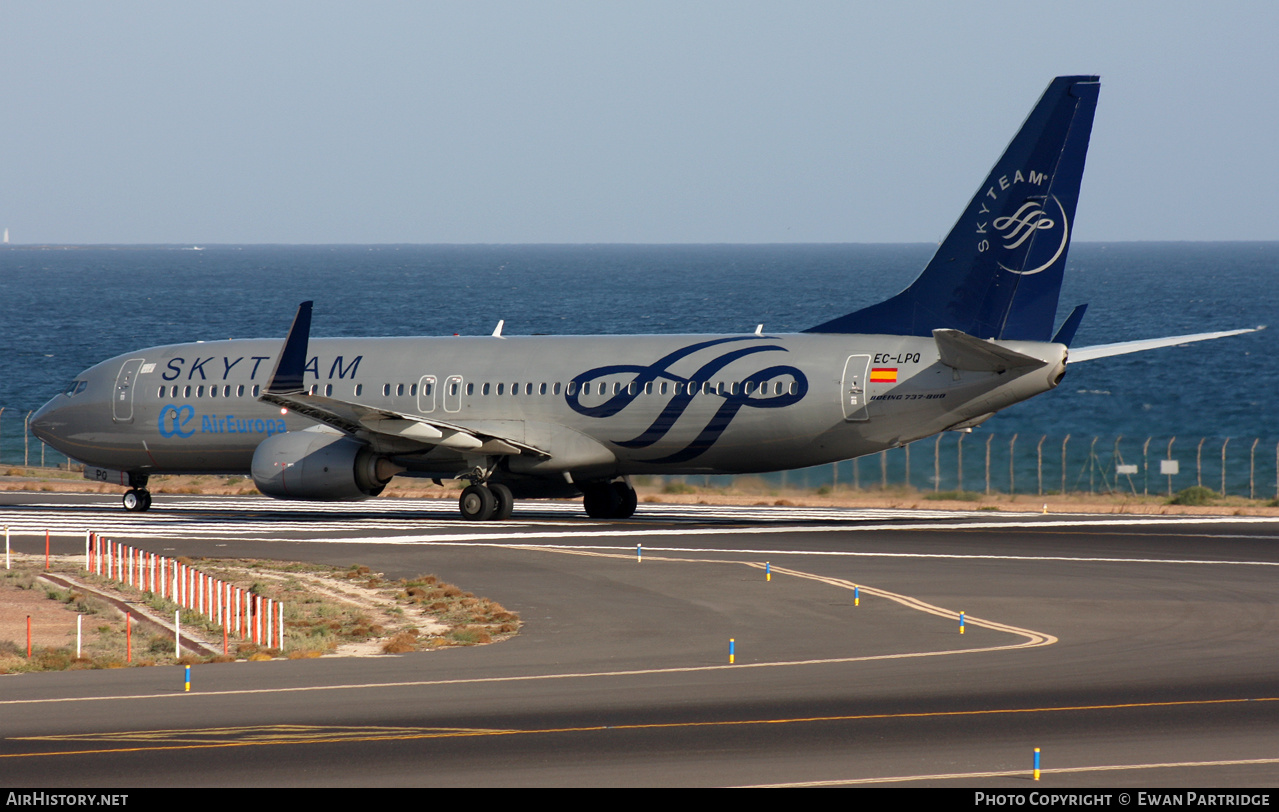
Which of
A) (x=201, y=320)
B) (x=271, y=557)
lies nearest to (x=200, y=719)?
(x=271, y=557)

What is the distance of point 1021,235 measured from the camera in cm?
3278

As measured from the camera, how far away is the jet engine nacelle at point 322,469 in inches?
1405

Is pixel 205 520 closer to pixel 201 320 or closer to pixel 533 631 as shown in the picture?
pixel 533 631

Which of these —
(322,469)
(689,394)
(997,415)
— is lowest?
(997,415)

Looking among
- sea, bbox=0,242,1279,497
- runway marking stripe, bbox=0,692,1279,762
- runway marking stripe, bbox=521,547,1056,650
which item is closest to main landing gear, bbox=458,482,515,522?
runway marking stripe, bbox=521,547,1056,650

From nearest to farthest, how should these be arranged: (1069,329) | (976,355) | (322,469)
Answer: (976,355)
(1069,329)
(322,469)

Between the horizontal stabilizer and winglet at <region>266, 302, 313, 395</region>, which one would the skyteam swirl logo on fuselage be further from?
winglet at <region>266, 302, 313, 395</region>

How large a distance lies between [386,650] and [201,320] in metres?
132

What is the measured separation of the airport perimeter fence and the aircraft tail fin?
1111 centimetres

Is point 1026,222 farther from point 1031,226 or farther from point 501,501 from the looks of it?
point 501,501

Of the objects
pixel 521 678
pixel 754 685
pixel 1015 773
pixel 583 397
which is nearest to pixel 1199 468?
pixel 583 397

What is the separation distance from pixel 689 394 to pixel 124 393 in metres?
15.6

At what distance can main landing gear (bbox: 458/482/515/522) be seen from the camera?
120 feet
